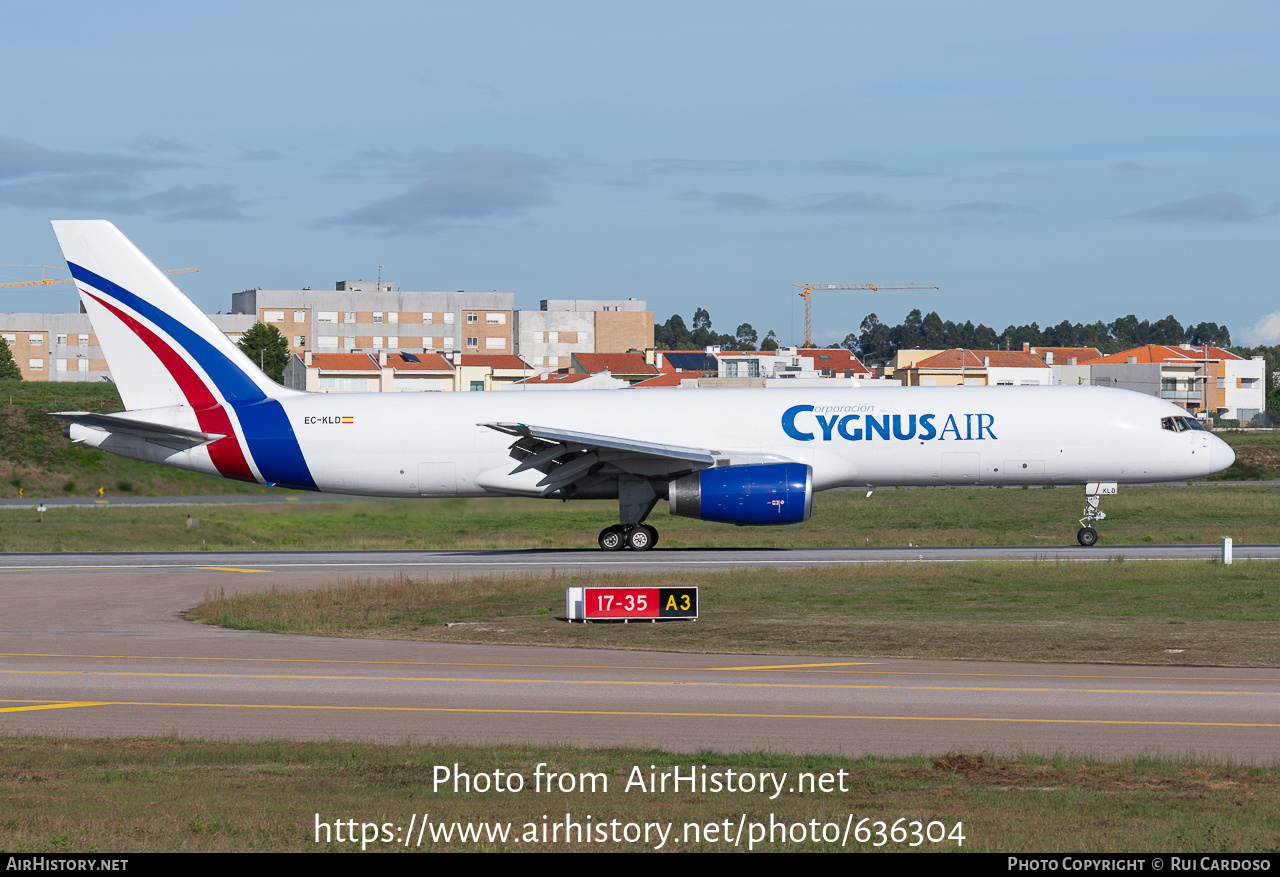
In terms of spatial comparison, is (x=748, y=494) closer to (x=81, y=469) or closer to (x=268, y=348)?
(x=81, y=469)

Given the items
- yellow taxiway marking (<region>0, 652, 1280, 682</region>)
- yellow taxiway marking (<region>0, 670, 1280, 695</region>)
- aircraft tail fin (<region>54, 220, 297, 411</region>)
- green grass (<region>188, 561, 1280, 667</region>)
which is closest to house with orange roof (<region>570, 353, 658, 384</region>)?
aircraft tail fin (<region>54, 220, 297, 411</region>)

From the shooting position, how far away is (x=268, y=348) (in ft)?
499

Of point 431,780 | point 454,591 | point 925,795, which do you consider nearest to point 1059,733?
point 925,795

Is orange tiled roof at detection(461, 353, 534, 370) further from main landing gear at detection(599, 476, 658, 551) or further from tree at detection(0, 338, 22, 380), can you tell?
main landing gear at detection(599, 476, 658, 551)

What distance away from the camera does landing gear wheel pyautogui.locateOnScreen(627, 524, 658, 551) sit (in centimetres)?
3931

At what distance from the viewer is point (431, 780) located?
41.6 feet

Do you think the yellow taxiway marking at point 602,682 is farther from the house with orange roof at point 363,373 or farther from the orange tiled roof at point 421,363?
the orange tiled roof at point 421,363

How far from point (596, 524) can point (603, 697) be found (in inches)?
1463

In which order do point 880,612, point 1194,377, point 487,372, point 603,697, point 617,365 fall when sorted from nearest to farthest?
1. point 603,697
2. point 880,612
3. point 487,372
4. point 617,365
5. point 1194,377

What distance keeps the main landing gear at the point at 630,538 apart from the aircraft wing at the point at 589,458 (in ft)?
5.63

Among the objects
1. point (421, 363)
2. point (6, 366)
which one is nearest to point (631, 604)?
point (421, 363)

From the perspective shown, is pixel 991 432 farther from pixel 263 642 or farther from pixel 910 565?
pixel 263 642

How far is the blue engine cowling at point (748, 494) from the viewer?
119 ft

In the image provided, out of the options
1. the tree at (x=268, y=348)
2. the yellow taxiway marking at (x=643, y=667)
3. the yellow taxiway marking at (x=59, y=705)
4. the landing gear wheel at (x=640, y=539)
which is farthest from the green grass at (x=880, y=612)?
the tree at (x=268, y=348)
